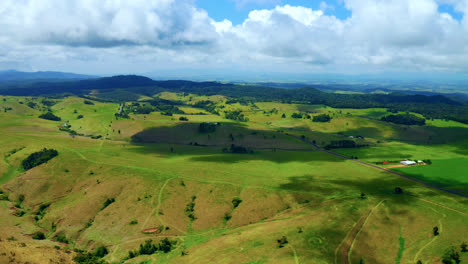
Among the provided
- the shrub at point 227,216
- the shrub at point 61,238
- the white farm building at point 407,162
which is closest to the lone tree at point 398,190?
the white farm building at point 407,162

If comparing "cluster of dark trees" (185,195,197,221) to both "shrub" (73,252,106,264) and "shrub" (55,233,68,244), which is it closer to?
"shrub" (73,252,106,264)

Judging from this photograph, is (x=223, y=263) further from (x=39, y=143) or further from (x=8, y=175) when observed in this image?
(x=39, y=143)

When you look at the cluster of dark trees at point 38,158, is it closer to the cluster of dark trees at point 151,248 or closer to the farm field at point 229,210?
the farm field at point 229,210

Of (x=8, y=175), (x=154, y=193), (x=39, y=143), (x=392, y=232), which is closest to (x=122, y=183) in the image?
(x=154, y=193)

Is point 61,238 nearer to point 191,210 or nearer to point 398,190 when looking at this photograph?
point 191,210

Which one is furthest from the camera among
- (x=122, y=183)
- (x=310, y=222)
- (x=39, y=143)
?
(x=39, y=143)

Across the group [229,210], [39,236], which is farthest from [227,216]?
[39,236]
